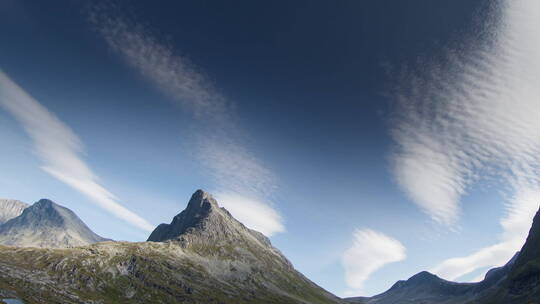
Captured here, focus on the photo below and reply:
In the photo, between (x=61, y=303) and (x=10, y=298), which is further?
(x=61, y=303)

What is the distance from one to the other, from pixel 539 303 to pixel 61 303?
312 m

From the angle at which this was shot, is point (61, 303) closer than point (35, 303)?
No

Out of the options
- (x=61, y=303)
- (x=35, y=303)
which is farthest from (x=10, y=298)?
(x=61, y=303)

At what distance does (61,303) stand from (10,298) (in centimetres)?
2743

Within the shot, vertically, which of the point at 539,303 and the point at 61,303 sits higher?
the point at 539,303

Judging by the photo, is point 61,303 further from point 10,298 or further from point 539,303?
point 539,303

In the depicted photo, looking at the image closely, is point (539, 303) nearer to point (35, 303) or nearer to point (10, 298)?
point (35, 303)

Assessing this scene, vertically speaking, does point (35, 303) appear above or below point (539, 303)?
below

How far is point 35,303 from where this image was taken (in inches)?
7293

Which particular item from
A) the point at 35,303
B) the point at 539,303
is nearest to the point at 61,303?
the point at 35,303

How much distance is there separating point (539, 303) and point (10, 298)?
13138 inches

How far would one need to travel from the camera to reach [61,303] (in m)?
198

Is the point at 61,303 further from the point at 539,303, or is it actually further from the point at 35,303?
the point at 539,303

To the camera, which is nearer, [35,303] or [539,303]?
[35,303]
